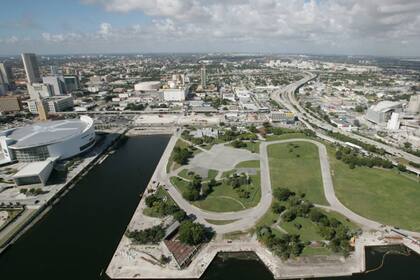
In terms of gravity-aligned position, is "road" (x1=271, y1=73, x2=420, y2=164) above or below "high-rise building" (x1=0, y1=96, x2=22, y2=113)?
below

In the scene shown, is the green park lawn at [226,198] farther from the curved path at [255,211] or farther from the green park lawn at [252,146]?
the green park lawn at [252,146]

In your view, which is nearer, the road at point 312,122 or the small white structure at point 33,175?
the small white structure at point 33,175

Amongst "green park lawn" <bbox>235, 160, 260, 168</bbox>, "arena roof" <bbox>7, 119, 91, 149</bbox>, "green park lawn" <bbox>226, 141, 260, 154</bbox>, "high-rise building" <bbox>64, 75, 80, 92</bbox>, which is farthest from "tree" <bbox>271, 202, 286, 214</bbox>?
"high-rise building" <bbox>64, 75, 80, 92</bbox>

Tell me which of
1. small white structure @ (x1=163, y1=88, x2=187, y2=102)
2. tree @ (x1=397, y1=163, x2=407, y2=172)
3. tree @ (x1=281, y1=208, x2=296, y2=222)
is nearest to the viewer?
tree @ (x1=281, y1=208, x2=296, y2=222)

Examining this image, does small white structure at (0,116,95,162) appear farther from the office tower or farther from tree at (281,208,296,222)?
tree at (281,208,296,222)

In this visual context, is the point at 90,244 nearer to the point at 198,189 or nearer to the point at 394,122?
the point at 198,189

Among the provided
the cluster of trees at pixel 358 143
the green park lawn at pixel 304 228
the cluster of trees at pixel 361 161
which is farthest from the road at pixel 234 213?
the cluster of trees at pixel 358 143
